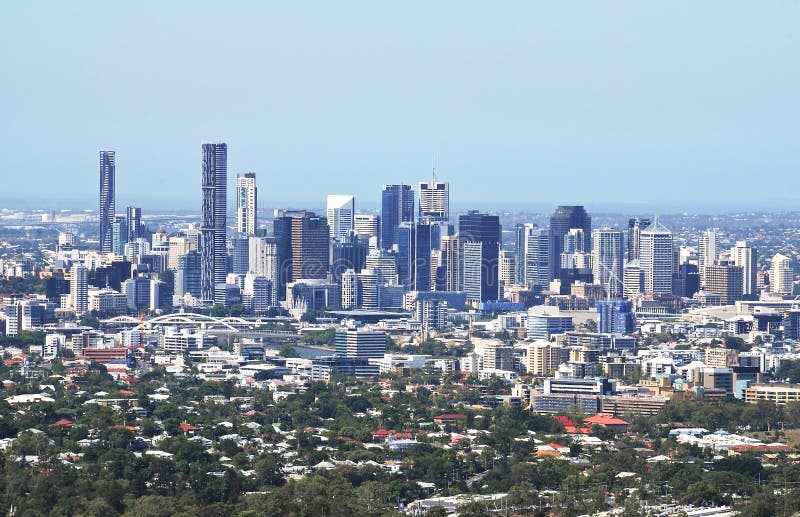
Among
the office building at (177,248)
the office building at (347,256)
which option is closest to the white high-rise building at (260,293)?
the office building at (347,256)

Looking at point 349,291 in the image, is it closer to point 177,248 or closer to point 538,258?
point 177,248

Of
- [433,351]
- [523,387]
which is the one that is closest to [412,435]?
[523,387]

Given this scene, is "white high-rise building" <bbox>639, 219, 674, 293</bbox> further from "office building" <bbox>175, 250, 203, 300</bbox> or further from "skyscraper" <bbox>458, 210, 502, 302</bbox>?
"office building" <bbox>175, 250, 203, 300</bbox>

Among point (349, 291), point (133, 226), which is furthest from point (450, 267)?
point (133, 226)

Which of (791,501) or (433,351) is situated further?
(433,351)

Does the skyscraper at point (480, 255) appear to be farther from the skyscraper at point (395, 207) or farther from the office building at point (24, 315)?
the office building at point (24, 315)

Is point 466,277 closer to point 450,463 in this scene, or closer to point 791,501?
point 450,463

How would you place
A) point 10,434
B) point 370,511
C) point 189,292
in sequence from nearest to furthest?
point 370,511 < point 10,434 < point 189,292
